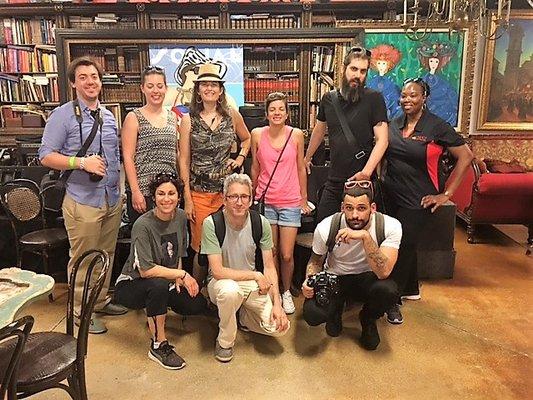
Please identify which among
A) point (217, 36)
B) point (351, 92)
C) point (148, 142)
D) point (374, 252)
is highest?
point (217, 36)

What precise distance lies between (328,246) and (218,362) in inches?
32.6

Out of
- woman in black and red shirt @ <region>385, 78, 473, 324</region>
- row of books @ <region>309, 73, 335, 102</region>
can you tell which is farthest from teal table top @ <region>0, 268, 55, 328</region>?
row of books @ <region>309, 73, 335, 102</region>

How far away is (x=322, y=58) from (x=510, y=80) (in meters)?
2.16

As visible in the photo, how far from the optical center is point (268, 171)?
294cm

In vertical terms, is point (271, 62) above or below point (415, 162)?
above

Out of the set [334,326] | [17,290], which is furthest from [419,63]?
[17,290]

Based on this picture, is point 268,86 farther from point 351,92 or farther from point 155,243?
point 155,243

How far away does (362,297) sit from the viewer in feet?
8.78

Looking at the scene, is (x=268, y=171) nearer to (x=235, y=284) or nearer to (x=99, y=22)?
(x=235, y=284)

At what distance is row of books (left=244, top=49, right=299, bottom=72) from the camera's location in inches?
231

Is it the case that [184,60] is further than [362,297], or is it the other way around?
[184,60]

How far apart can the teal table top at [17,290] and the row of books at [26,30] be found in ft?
15.1

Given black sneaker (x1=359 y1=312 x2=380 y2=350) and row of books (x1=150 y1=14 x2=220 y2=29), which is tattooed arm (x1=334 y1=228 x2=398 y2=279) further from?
row of books (x1=150 y1=14 x2=220 y2=29)

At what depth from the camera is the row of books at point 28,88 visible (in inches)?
230
